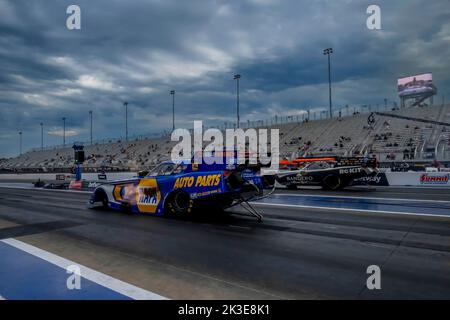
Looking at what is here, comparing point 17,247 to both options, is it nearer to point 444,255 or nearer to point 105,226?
point 105,226

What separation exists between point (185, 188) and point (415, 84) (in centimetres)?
6158

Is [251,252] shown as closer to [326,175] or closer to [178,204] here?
[178,204]

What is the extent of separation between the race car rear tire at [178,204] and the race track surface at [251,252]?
0.29 m

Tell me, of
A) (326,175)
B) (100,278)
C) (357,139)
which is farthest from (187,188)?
(357,139)

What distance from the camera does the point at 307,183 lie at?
18.4 meters

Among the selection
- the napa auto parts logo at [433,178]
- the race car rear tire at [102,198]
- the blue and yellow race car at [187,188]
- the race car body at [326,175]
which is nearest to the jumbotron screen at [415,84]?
the napa auto parts logo at [433,178]

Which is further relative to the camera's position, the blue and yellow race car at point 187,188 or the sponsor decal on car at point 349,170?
the sponsor decal on car at point 349,170

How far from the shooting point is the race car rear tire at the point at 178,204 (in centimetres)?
895

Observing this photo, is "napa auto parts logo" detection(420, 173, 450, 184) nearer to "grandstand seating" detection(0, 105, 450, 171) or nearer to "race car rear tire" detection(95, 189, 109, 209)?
"grandstand seating" detection(0, 105, 450, 171)

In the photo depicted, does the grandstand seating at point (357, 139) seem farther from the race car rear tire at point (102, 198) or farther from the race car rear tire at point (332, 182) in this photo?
the race car rear tire at point (102, 198)

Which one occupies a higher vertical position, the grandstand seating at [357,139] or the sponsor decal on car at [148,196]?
the grandstand seating at [357,139]

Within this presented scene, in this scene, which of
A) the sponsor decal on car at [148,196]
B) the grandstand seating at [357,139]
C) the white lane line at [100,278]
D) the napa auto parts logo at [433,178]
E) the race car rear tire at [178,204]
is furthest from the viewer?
the grandstand seating at [357,139]

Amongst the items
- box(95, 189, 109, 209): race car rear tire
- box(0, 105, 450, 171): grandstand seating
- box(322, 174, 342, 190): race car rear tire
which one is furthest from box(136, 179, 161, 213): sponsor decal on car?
box(0, 105, 450, 171): grandstand seating

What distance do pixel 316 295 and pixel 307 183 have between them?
49.1 feet
